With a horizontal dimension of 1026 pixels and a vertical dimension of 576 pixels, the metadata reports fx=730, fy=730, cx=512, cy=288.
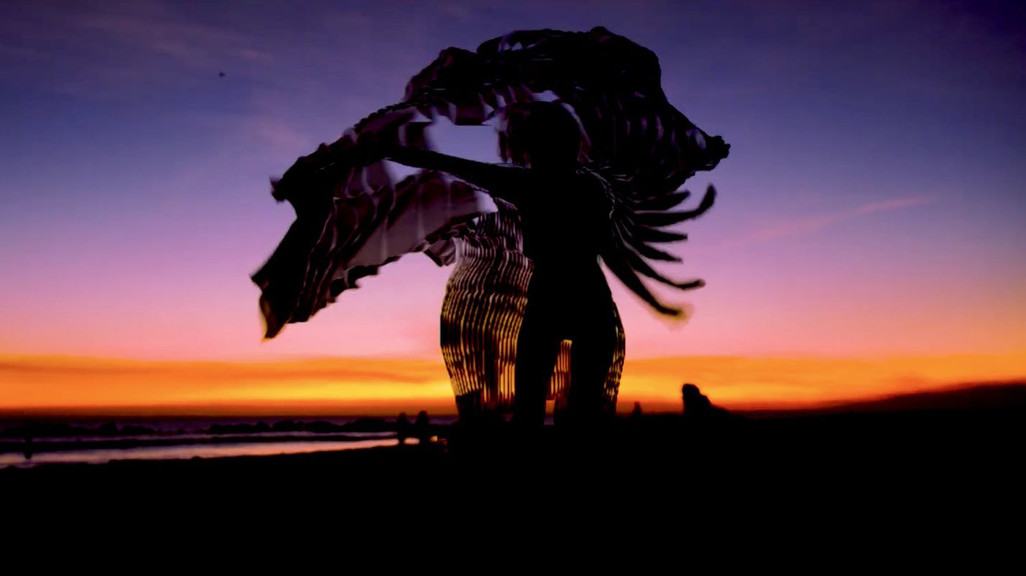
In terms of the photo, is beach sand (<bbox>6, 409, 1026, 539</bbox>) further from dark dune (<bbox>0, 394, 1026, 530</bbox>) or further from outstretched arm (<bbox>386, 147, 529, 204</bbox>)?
outstretched arm (<bbox>386, 147, 529, 204</bbox>)

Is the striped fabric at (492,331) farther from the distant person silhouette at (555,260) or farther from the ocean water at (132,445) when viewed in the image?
the ocean water at (132,445)

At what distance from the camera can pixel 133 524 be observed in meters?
2.39

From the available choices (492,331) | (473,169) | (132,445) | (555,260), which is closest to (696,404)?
(492,331)

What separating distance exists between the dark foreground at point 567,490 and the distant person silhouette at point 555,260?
10.4 inches

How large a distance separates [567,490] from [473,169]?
1656mm

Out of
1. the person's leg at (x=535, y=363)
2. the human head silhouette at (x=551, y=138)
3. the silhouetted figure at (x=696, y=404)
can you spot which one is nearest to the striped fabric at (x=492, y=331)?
the person's leg at (x=535, y=363)

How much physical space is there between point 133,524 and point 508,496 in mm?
1274

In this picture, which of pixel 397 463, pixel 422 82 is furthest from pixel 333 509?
pixel 422 82

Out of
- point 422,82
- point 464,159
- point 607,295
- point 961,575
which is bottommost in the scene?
point 961,575

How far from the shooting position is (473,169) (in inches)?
143

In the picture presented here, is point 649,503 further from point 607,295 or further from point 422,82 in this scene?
point 422,82

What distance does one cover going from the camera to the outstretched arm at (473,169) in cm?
360

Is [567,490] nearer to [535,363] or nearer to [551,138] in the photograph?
[535,363]

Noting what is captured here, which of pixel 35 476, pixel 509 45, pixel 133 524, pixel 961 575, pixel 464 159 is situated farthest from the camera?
pixel 509 45
